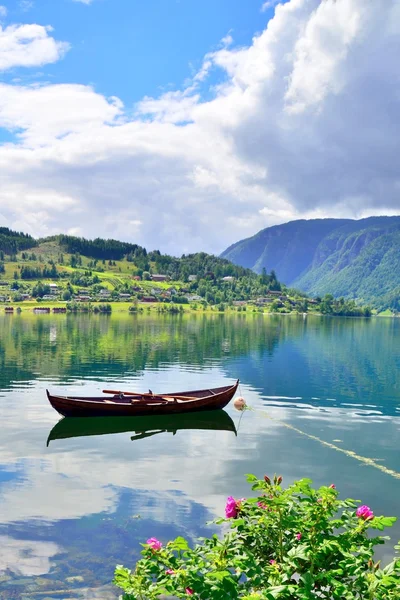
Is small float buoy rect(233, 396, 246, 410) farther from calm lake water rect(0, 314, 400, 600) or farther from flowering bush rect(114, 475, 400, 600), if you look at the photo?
flowering bush rect(114, 475, 400, 600)

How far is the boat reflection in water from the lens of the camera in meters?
41.0

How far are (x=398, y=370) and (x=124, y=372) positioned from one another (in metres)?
41.6

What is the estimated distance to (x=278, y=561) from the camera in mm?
9805

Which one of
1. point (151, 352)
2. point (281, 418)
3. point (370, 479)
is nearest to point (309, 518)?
point (370, 479)

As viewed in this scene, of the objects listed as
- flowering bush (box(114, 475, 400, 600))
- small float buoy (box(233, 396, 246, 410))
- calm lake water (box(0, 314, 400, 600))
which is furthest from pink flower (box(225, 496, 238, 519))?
small float buoy (box(233, 396, 246, 410))

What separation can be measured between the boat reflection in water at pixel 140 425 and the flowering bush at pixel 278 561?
30.5 meters

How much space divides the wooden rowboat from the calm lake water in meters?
1.18

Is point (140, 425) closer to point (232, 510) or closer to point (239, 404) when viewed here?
point (239, 404)

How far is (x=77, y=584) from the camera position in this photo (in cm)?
1828

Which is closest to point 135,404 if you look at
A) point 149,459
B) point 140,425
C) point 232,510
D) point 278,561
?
point 140,425

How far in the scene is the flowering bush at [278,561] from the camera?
27.8ft

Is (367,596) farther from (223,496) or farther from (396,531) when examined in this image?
(223,496)

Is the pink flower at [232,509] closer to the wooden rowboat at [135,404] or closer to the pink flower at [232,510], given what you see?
the pink flower at [232,510]

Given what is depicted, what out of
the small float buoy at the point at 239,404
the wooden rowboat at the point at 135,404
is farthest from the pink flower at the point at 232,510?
the small float buoy at the point at 239,404
